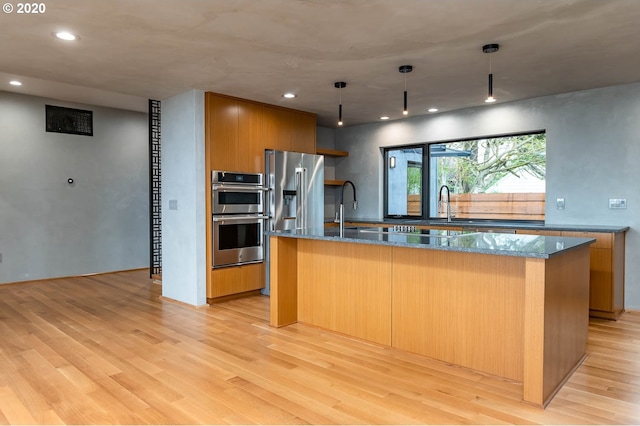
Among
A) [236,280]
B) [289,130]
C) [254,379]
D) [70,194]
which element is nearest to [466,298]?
[254,379]

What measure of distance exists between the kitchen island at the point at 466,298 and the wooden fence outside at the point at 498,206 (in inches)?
86.4

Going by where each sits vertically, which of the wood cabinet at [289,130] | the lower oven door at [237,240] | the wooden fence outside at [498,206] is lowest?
the lower oven door at [237,240]

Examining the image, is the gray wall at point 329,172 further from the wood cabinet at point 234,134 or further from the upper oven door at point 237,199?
the upper oven door at point 237,199

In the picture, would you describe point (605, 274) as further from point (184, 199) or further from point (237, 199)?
point (184, 199)

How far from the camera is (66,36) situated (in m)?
3.18

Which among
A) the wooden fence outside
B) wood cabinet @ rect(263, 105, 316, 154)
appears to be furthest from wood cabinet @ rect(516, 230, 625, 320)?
wood cabinet @ rect(263, 105, 316, 154)

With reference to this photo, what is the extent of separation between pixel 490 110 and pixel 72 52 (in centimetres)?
465

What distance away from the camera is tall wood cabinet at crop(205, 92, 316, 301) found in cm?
489

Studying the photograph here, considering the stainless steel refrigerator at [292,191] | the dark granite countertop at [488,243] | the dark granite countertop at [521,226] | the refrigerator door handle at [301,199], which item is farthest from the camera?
the refrigerator door handle at [301,199]

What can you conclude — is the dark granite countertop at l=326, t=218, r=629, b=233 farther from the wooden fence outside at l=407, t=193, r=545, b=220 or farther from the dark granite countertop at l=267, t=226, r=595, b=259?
the dark granite countertop at l=267, t=226, r=595, b=259

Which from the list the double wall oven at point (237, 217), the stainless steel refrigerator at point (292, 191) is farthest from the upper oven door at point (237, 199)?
the stainless steel refrigerator at point (292, 191)

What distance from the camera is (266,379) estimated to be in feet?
9.16

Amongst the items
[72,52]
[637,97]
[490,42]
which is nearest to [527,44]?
[490,42]

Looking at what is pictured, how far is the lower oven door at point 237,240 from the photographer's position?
495cm
